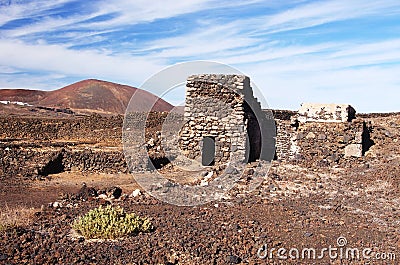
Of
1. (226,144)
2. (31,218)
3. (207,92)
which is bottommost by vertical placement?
(31,218)

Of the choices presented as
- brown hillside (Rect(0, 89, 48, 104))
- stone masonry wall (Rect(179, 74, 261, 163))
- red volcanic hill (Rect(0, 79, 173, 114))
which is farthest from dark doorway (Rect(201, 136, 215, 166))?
brown hillside (Rect(0, 89, 48, 104))

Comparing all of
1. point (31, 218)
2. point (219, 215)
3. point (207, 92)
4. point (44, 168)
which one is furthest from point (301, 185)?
point (44, 168)

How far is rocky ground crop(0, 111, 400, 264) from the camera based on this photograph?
6590 millimetres

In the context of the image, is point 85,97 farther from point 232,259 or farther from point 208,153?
point 232,259

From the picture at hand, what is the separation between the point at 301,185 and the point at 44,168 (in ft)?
27.2

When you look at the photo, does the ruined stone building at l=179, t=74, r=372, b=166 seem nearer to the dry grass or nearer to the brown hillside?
the dry grass

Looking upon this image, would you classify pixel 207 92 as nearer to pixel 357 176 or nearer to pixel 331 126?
pixel 331 126

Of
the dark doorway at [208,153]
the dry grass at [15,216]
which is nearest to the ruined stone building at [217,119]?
the dark doorway at [208,153]

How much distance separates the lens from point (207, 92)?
45.5 ft

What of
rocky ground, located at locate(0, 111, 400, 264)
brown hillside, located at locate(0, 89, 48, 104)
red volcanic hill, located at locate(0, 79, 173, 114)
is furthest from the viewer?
brown hillside, located at locate(0, 89, 48, 104)

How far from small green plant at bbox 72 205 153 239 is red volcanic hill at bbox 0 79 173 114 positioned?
4170 cm

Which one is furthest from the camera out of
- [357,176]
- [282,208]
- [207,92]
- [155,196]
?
[207,92]

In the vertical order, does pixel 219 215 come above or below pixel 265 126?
below

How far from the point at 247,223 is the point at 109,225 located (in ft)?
8.25
